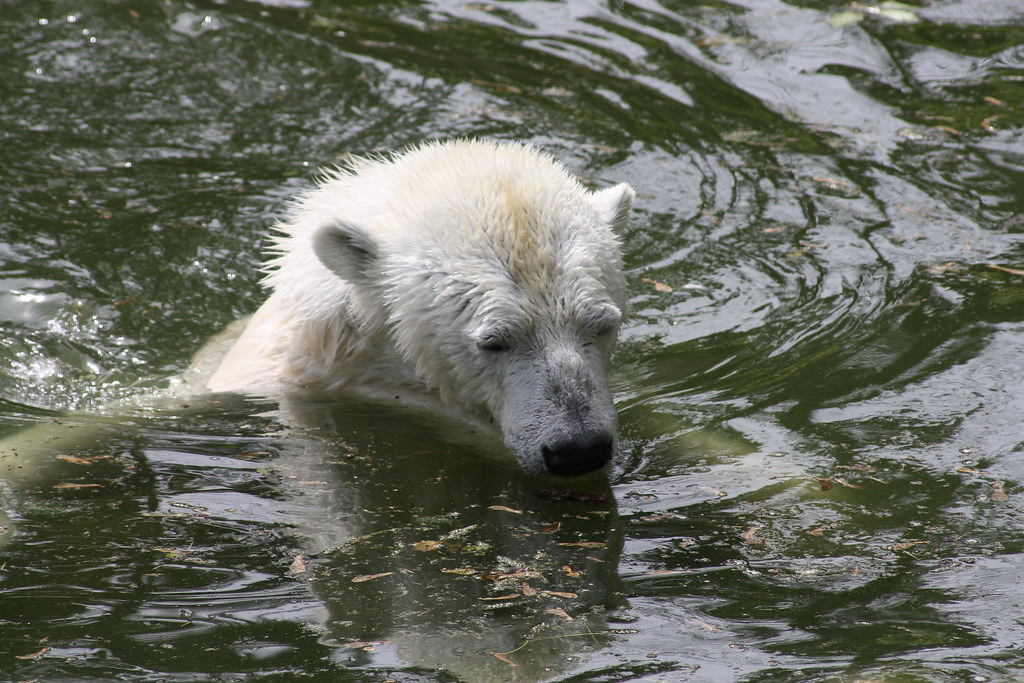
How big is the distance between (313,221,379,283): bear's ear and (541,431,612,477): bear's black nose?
140 centimetres

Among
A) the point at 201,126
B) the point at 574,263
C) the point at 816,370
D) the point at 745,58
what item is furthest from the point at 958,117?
the point at 201,126

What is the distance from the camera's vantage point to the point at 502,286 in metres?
4.77

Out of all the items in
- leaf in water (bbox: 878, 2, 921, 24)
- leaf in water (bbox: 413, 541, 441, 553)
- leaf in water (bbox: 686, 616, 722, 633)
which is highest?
leaf in water (bbox: 878, 2, 921, 24)

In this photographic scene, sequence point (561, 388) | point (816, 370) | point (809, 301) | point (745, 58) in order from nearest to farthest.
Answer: point (561, 388) < point (816, 370) < point (809, 301) < point (745, 58)

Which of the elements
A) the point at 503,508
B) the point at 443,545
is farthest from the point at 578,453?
the point at 443,545

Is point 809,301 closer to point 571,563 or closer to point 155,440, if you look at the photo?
point 571,563

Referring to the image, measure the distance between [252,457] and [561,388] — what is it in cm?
163

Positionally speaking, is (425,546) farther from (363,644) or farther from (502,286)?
(502,286)

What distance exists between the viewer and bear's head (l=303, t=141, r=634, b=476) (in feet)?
14.9

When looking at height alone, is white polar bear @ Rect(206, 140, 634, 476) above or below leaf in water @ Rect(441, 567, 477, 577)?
above

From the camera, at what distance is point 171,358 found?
280 inches

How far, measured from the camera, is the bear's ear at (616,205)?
17.7 feet

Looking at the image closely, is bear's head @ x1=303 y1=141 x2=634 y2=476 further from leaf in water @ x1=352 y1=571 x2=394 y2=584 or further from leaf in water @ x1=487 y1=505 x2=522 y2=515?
leaf in water @ x1=352 y1=571 x2=394 y2=584

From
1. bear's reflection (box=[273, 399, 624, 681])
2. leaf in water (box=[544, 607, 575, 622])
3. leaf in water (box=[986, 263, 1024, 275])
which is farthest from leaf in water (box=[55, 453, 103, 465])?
leaf in water (box=[986, 263, 1024, 275])
